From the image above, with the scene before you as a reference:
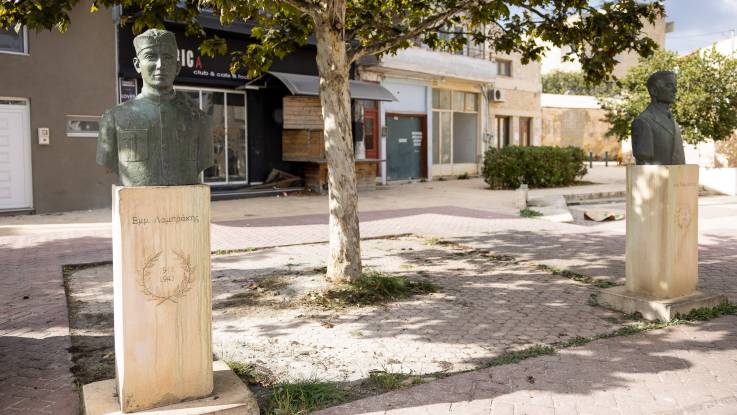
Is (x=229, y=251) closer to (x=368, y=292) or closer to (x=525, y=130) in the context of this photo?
(x=368, y=292)

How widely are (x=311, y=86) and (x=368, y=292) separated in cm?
1015

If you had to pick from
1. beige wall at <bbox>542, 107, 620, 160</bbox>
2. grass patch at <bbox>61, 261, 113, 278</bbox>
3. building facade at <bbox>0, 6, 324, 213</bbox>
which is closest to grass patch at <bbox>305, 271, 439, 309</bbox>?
grass patch at <bbox>61, 261, 113, 278</bbox>

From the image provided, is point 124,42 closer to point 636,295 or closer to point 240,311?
point 240,311

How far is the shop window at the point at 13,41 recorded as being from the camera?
470 inches

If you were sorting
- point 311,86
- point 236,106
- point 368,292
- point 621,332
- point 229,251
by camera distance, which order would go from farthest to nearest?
1. point 236,106
2. point 311,86
3. point 229,251
4. point 368,292
5. point 621,332

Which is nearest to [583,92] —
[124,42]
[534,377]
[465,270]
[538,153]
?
[538,153]

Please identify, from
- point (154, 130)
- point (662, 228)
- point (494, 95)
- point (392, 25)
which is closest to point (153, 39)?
point (154, 130)

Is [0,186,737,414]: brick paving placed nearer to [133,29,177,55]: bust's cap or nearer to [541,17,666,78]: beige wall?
[133,29,177,55]: bust's cap

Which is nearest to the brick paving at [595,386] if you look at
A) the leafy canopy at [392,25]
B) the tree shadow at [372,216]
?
the leafy canopy at [392,25]

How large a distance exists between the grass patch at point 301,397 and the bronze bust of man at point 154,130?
4.22ft

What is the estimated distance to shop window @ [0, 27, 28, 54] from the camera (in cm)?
1193

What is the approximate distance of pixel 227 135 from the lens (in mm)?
15688

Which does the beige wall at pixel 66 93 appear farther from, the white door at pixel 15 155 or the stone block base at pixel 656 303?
the stone block base at pixel 656 303

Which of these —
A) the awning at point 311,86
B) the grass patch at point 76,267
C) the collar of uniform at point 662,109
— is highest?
the awning at point 311,86
